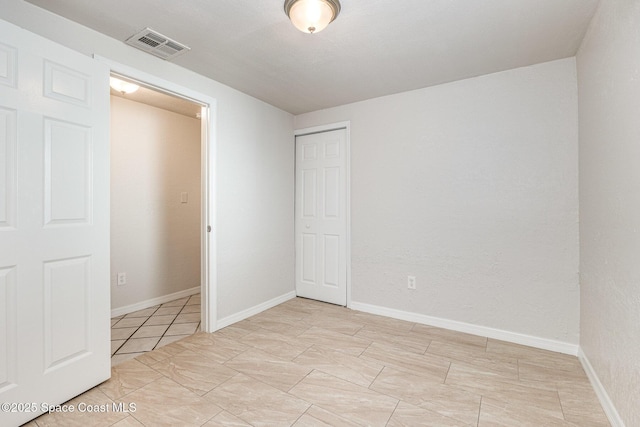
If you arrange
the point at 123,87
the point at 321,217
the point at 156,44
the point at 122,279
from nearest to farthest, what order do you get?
the point at 156,44 → the point at 123,87 → the point at 122,279 → the point at 321,217

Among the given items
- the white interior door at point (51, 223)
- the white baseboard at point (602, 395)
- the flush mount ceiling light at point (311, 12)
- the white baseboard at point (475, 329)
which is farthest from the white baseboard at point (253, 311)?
the white baseboard at point (602, 395)

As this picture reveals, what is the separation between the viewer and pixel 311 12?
1.67 metres

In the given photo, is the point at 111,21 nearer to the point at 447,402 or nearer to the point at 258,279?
the point at 258,279

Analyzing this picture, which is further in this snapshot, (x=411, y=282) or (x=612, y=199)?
→ (x=411, y=282)

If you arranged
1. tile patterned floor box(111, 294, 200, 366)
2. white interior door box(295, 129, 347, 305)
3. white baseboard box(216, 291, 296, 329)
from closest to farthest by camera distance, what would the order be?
tile patterned floor box(111, 294, 200, 366)
white baseboard box(216, 291, 296, 329)
white interior door box(295, 129, 347, 305)

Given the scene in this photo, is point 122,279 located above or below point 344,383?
above

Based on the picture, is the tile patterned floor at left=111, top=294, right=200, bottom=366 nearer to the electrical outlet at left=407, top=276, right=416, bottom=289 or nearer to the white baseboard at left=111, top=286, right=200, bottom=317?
the white baseboard at left=111, top=286, right=200, bottom=317

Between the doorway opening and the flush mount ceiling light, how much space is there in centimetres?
131

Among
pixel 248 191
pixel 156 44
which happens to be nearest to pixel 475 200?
pixel 248 191

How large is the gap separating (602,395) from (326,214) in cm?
269

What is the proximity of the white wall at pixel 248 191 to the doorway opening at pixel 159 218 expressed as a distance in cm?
14

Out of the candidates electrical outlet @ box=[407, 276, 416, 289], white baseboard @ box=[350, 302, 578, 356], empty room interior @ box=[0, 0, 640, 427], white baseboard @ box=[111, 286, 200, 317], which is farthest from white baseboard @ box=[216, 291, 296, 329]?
electrical outlet @ box=[407, 276, 416, 289]

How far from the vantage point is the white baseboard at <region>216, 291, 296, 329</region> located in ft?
9.55

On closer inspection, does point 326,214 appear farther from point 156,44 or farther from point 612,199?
point 612,199
